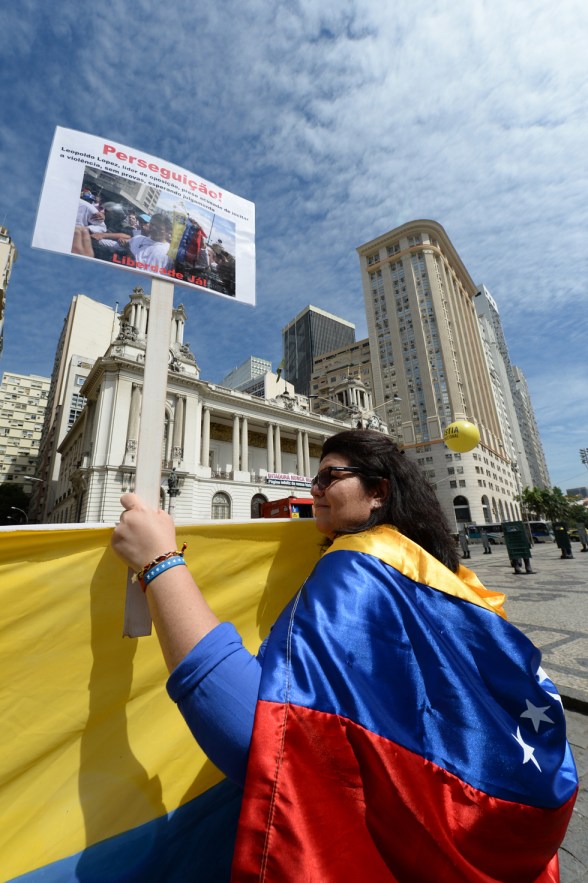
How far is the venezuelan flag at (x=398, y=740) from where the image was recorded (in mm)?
715

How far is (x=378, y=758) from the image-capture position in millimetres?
777

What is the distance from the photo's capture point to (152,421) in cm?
151

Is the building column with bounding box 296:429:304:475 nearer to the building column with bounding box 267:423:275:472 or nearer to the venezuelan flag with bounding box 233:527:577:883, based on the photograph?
the building column with bounding box 267:423:275:472

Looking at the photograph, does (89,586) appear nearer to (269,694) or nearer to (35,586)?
(35,586)

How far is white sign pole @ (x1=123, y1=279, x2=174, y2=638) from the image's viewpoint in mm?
1252

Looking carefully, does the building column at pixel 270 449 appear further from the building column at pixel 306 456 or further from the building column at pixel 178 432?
the building column at pixel 178 432

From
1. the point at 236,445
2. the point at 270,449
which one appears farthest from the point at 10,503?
the point at 270,449

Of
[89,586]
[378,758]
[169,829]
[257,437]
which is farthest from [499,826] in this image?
[257,437]

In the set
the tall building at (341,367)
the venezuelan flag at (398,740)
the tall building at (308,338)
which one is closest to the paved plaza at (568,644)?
the venezuelan flag at (398,740)

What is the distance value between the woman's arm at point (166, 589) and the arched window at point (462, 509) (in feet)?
177

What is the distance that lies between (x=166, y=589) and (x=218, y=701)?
0.88ft

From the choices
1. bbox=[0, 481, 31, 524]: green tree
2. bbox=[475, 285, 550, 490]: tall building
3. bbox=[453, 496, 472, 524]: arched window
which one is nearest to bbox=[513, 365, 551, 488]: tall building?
bbox=[475, 285, 550, 490]: tall building

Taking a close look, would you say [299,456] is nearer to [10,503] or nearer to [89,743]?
[10,503]

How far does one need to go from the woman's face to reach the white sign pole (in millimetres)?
651
